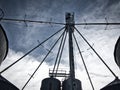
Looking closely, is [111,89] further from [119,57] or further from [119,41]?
[119,41]

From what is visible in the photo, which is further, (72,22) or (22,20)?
(72,22)

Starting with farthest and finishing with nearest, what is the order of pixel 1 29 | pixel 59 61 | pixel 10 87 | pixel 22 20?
pixel 59 61 < pixel 22 20 < pixel 10 87 < pixel 1 29

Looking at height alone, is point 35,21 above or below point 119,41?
above

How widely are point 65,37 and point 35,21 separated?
3504 millimetres

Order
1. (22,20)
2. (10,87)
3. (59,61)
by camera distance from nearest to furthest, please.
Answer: (10,87), (22,20), (59,61)

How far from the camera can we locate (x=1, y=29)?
1072 cm

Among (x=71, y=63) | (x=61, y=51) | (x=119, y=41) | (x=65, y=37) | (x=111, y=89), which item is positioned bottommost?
(x=111, y=89)

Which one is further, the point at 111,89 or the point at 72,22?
the point at 72,22

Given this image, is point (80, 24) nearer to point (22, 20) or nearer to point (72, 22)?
point (72, 22)

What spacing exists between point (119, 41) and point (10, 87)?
963 centimetres

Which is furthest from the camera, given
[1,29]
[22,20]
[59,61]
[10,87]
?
[59,61]

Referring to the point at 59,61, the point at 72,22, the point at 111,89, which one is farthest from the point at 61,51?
the point at 111,89

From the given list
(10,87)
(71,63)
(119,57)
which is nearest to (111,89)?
(119,57)

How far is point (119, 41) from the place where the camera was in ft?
39.0
